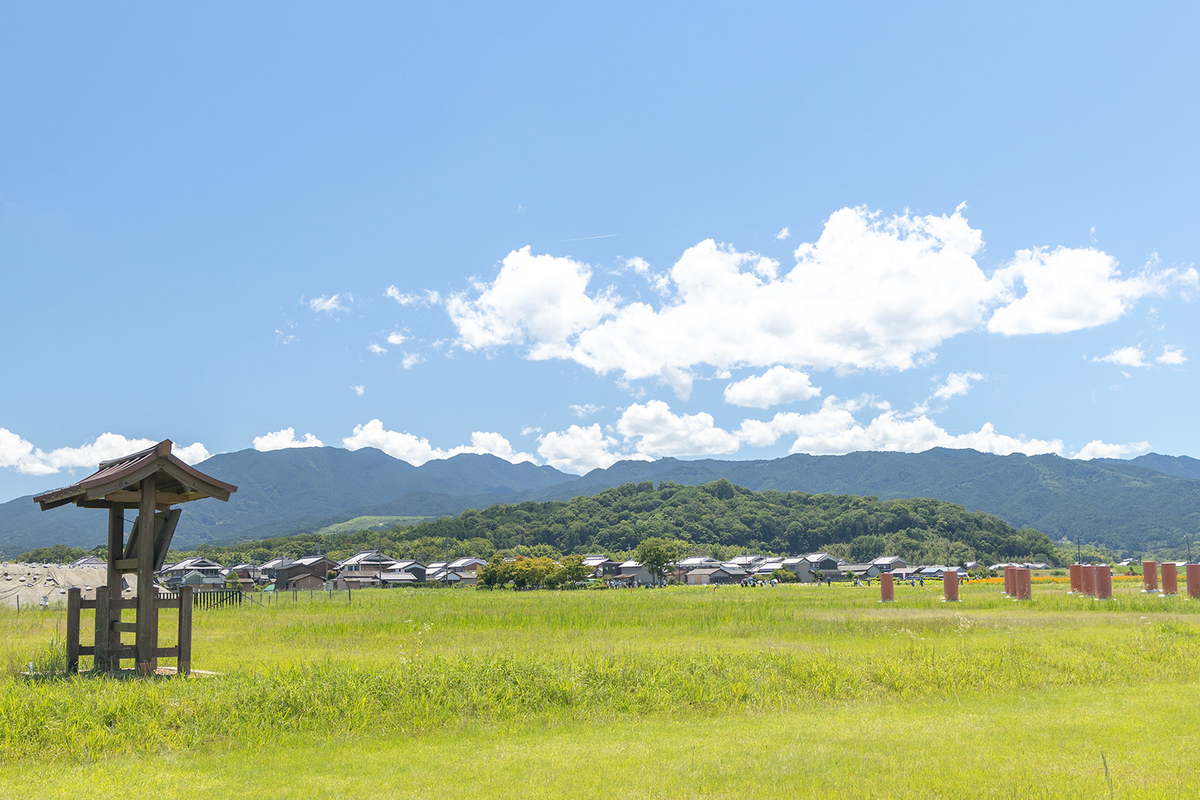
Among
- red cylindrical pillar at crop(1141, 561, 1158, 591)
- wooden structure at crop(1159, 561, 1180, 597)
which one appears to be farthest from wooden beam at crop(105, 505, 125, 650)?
red cylindrical pillar at crop(1141, 561, 1158, 591)

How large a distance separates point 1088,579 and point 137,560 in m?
38.5

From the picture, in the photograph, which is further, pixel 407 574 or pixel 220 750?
pixel 407 574

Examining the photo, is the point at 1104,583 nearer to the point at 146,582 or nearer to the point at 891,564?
the point at 146,582

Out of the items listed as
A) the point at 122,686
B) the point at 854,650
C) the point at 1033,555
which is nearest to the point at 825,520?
the point at 1033,555

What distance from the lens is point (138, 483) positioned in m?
11.6

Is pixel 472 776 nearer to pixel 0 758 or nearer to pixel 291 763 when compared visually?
pixel 291 763

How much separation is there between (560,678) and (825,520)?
156166 millimetres

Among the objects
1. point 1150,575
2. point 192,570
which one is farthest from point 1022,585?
point 192,570

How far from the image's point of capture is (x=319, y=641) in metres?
20.5

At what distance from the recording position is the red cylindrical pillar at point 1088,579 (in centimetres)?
3534

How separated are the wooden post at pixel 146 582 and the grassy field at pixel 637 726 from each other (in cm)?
61

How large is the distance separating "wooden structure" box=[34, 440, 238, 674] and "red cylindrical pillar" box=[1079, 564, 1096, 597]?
117 ft

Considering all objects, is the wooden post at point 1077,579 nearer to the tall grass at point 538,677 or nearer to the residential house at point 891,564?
the tall grass at point 538,677

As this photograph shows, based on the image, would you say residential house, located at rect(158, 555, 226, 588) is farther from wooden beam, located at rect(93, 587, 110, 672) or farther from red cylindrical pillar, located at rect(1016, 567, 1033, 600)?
wooden beam, located at rect(93, 587, 110, 672)
